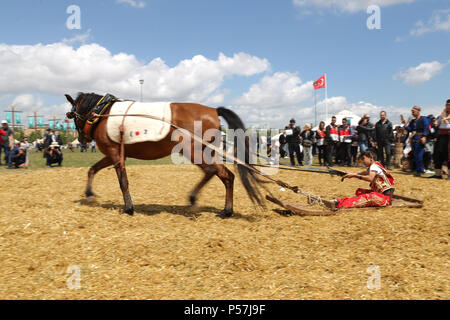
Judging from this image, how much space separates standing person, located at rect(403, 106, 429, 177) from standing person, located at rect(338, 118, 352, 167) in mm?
3044

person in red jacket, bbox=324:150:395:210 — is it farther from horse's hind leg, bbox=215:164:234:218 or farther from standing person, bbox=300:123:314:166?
standing person, bbox=300:123:314:166

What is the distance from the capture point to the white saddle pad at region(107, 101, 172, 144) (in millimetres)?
4918

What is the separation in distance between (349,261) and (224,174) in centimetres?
245

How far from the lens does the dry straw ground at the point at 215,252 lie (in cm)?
262

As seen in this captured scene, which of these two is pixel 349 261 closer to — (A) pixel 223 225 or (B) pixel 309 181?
(A) pixel 223 225

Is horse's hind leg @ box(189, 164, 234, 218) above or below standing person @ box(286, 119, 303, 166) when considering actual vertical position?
Answer: below

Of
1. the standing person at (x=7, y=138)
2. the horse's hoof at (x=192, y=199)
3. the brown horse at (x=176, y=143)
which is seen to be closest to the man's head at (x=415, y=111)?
the brown horse at (x=176, y=143)

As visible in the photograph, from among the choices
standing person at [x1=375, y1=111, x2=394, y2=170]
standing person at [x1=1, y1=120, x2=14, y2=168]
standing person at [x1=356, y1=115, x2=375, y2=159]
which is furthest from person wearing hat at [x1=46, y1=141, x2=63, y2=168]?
standing person at [x1=375, y1=111, x2=394, y2=170]

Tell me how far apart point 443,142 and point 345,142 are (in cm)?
449

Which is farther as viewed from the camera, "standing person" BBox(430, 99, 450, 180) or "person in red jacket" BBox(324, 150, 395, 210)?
"standing person" BBox(430, 99, 450, 180)

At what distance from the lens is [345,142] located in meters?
13.2

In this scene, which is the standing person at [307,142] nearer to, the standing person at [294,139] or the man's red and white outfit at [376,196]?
the standing person at [294,139]

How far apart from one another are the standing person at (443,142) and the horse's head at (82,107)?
9.26 metres

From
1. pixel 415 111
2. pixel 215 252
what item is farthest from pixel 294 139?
pixel 215 252
